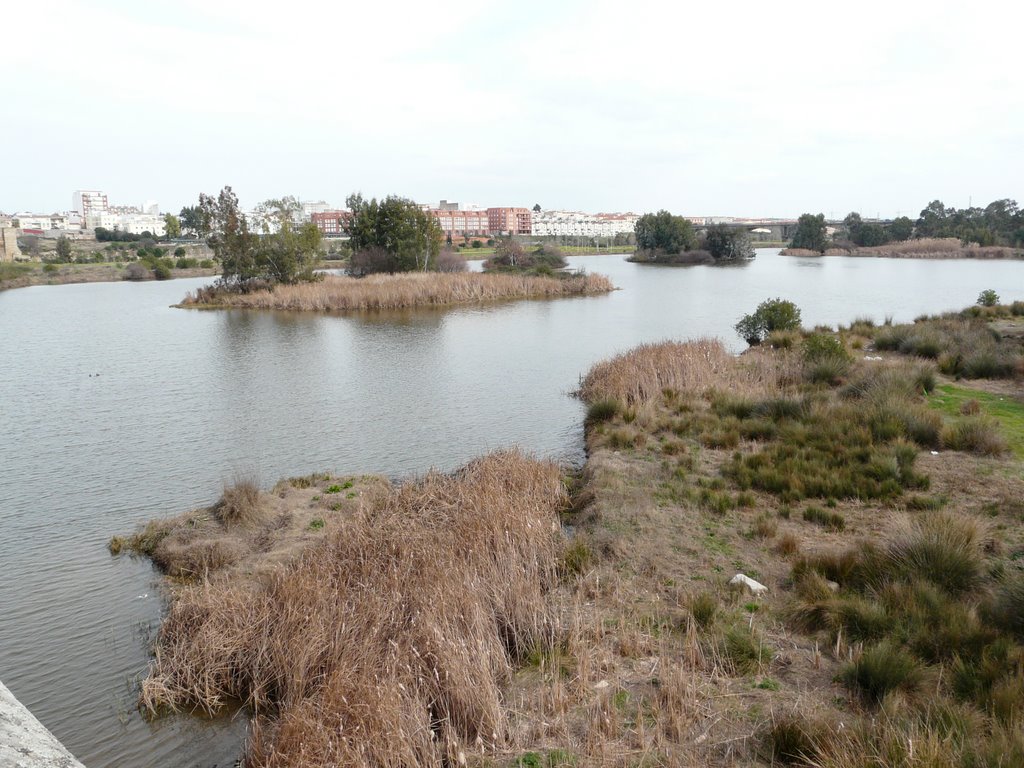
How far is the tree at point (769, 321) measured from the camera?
22891 mm

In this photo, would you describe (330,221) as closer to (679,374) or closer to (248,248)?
(248,248)

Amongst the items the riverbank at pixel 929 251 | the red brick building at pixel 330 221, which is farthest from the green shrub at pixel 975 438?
the red brick building at pixel 330 221

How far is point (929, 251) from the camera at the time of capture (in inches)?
3681

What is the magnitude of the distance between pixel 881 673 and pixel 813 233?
112m

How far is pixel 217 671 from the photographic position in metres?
6.67

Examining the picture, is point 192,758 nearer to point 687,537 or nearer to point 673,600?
point 673,600

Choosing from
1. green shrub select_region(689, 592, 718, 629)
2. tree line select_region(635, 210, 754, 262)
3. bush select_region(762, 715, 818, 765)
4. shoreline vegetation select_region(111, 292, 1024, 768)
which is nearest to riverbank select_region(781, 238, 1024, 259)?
tree line select_region(635, 210, 754, 262)

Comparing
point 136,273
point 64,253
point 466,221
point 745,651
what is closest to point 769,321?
point 745,651

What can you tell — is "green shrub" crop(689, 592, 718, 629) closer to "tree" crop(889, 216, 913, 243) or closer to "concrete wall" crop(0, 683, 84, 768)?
"concrete wall" crop(0, 683, 84, 768)

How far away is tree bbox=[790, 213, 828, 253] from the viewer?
105375 millimetres

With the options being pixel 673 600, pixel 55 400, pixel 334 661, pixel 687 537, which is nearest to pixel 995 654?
pixel 673 600

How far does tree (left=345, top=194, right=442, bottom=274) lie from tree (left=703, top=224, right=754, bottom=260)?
4388 cm

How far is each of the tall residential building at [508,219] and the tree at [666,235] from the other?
296 ft

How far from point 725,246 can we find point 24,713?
88.8 meters
